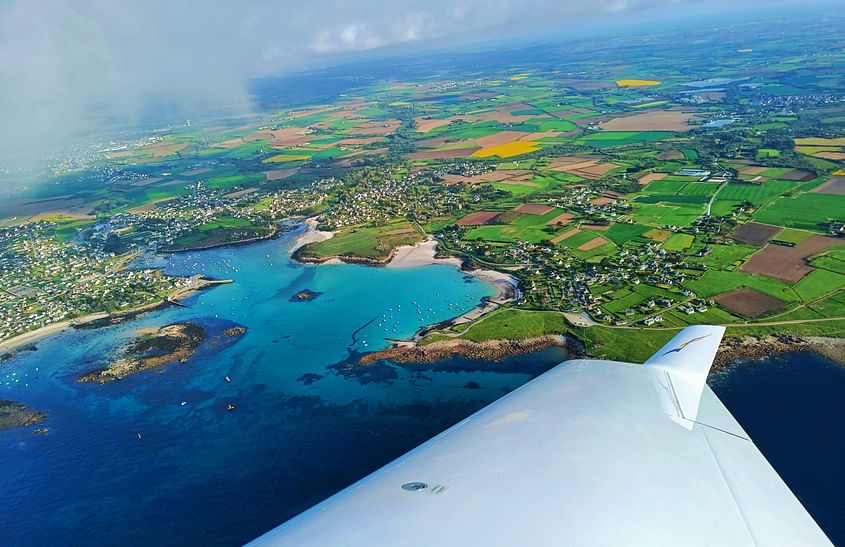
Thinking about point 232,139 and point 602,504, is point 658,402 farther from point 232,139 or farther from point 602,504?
point 232,139

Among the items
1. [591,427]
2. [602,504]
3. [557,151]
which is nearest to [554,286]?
[591,427]

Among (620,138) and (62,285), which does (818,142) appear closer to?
(620,138)

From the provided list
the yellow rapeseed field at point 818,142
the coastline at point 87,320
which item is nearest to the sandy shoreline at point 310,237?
the coastline at point 87,320

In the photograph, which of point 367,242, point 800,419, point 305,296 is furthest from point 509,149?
point 800,419

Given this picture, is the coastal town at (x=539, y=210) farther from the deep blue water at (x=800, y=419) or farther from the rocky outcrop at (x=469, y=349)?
the deep blue water at (x=800, y=419)

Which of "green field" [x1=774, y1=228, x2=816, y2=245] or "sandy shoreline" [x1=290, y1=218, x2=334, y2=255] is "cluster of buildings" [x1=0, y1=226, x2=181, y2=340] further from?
"green field" [x1=774, y1=228, x2=816, y2=245]
